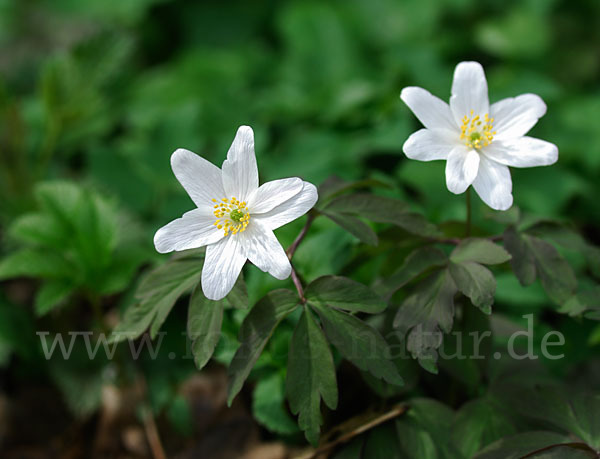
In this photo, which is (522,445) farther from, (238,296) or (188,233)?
(188,233)

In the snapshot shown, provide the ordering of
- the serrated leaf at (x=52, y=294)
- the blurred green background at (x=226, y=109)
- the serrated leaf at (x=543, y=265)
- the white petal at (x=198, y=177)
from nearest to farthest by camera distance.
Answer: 1. the white petal at (x=198, y=177)
2. the serrated leaf at (x=543, y=265)
3. the serrated leaf at (x=52, y=294)
4. the blurred green background at (x=226, y=109)

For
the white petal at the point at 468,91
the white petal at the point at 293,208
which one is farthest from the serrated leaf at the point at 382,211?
the white petal at the point at 468,91

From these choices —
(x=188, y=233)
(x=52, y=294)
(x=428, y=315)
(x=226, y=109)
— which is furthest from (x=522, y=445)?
(x=226, y=109)

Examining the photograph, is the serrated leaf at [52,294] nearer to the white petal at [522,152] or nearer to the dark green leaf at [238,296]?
the dark green leaf at [238,296]

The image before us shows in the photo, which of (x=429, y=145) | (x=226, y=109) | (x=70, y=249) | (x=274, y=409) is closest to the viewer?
(x=429, y=145)

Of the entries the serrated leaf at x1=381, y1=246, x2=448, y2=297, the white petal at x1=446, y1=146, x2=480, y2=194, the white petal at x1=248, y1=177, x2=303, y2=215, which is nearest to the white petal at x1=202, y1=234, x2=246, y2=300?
the white petal at x1=248, y1=177, x2=303, y2=215

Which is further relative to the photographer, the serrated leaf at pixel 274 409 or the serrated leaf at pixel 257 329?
the serrated leaf at pixel 274 409

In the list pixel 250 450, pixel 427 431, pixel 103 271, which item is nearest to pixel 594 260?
pixel 427 431
